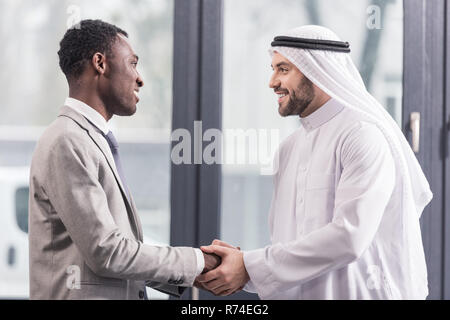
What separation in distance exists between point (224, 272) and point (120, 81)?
28.9 inches

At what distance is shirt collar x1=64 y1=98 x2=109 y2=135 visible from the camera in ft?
7.15

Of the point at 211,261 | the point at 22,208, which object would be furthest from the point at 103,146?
the point at 22,208

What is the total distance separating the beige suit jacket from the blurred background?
1056 millimetres

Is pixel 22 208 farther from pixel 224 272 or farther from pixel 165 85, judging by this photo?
pixel 224 272

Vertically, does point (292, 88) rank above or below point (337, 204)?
above

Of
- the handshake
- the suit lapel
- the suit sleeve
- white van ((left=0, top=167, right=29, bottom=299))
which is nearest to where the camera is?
the suit sleeve

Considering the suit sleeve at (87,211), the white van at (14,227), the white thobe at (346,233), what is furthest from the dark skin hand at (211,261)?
the white van at (14,227)

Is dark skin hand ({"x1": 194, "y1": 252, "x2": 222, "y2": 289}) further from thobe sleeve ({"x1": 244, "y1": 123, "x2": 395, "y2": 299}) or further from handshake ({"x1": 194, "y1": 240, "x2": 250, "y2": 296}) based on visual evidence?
thobe sleeve ({"x1": 244, "y1": 123, "x2": 395, "y2": 299})

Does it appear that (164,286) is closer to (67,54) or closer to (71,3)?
(67,54)

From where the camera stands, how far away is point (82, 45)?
223 centimetres

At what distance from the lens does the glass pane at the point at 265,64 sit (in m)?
3.24

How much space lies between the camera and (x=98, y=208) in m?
2.01

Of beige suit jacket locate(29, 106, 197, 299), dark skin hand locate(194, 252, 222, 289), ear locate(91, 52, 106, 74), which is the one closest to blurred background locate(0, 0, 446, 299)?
dark skin hand locate(194, 252, 222, 289)
